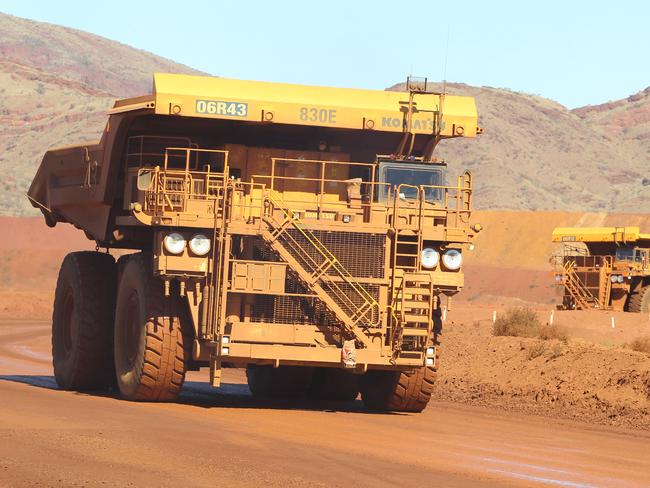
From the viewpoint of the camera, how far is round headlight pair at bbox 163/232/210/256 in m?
16.9

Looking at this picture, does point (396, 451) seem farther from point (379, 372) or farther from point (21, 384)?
point (21, 384)

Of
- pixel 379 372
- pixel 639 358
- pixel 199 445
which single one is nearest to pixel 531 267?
pixel 639 358

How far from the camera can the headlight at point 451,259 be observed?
57.7 ft

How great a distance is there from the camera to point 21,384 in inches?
813

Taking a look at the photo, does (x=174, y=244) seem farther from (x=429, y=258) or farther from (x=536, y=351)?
(x=536, y=351)

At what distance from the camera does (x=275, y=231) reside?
16938 millimetres

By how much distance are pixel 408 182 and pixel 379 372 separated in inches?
107

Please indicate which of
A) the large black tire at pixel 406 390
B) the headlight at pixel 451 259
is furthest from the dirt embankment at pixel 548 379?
the headlight at pixel 451 259

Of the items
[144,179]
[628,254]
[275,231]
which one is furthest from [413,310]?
[628,254]

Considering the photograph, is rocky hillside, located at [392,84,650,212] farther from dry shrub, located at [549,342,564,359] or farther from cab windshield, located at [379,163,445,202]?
cab windshield, located at [379,163,445,202]

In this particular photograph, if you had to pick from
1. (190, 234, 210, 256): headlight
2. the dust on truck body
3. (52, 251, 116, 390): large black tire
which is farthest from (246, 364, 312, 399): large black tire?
(190, 234, 210, 256): headlight

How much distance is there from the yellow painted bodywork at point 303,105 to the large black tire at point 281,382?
4.49 metres

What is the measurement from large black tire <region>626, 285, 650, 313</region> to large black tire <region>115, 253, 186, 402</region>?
116 feet

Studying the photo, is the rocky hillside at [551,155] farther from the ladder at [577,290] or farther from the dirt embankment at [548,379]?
the dirt embankment at [548,379]
